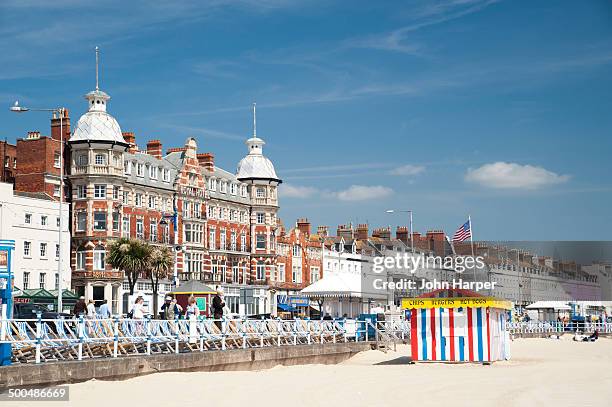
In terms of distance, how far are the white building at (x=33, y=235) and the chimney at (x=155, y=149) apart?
467 inches

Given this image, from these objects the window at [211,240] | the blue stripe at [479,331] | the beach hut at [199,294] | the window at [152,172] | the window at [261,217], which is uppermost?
the window at [152,172]

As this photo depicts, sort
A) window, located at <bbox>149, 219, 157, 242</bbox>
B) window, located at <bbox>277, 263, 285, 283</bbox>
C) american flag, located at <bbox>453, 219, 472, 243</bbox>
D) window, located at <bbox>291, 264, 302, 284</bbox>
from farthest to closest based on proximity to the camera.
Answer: window, located at <bbox>291, 264, 302, 284</bbox> → window, located at <bbox>277, 263, 285, 283</bbox> → window, located at <bbox>149, 219, 157, 242</bbox> → american flag, located at <bbox>453, 219, 472, 243</bbox>

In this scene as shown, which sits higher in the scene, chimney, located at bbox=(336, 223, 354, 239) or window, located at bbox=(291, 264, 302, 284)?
chimney, located at bbox=(336, 223, 354, 239)

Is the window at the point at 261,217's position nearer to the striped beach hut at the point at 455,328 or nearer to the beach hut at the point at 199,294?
the beach hut at the point at 199,294

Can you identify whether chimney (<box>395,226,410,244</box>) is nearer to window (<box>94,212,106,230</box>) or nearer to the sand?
window (<box>94,212,106,230</box>)

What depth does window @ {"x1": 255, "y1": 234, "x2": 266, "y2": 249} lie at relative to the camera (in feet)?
276

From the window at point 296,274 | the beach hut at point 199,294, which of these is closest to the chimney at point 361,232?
the window at point 296,274

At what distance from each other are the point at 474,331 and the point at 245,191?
5728 centimetres

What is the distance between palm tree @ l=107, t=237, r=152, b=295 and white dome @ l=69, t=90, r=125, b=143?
1071 cm

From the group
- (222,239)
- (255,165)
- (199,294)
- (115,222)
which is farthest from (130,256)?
(255,165)

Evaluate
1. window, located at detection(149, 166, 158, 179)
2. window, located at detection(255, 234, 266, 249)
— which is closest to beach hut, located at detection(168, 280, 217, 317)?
window, located at detection(149, 166, 158, 179)

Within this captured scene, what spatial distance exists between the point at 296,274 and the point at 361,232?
1968cm

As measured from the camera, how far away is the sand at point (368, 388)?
18.0 meters

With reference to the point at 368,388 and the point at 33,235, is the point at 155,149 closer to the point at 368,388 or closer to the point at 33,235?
the point at 33,235
